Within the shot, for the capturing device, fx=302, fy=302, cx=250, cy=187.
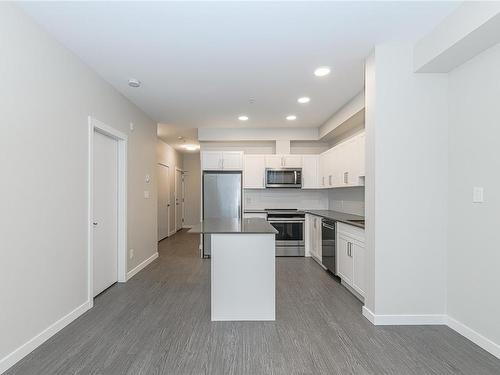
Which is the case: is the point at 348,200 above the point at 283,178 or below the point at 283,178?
below

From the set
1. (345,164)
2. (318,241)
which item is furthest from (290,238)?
(345,164)

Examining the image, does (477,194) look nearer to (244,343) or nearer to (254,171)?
Answer: (244,343)

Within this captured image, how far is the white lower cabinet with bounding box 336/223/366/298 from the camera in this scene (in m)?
3.31

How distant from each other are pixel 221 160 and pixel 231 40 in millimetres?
3356

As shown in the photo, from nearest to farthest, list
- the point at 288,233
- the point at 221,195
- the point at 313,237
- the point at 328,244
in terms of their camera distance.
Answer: the point at 328,244, the point at 313,237, the point at 288,233, the point at 221,195

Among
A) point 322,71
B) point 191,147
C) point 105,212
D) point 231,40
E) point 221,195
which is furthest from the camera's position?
point 191,147

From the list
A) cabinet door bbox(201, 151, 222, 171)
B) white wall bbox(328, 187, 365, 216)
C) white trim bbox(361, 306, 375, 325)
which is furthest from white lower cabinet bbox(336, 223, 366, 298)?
cabinet door bbox(201, 151, 222, 171)

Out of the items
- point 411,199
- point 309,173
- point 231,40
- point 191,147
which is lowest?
point 411,199

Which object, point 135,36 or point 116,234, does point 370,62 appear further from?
point 116,234

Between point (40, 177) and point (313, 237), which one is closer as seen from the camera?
point (40, 177)

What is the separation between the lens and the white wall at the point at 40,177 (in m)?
2.09

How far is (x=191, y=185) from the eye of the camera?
10.1m

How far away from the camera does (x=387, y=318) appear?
109 inches

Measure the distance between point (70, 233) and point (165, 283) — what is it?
1583 millimetres
